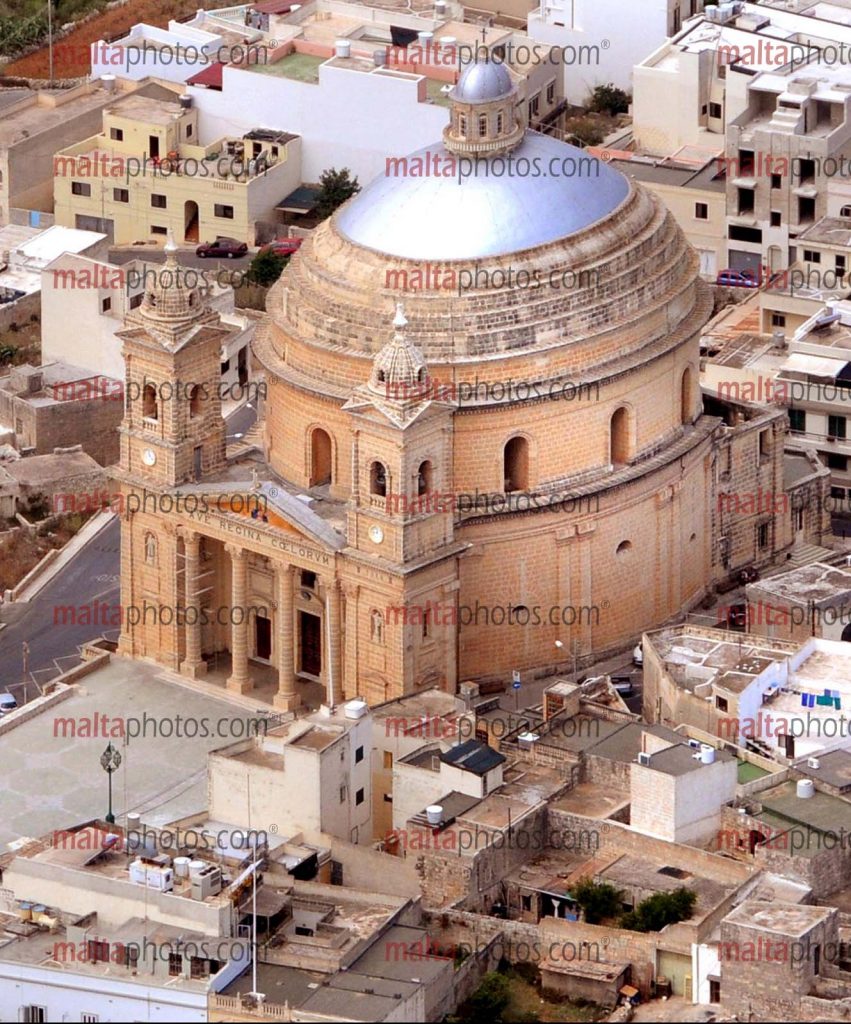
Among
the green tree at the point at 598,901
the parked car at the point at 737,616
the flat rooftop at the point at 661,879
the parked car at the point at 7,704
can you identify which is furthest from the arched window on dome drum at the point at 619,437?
the parked car at the point at 7,704

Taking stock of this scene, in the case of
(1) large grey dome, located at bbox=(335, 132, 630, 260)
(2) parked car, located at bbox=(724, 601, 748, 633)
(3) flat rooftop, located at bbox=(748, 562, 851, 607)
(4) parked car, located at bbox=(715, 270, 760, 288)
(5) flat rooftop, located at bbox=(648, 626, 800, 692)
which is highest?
(1) large grey dome, located at bbox=(335, 132, 630, 260)

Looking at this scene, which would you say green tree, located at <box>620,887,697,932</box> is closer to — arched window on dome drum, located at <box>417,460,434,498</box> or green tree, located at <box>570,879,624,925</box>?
green tree, located at <box>570,879,624,925</box>

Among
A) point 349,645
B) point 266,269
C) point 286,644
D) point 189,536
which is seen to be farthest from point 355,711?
point 266,269

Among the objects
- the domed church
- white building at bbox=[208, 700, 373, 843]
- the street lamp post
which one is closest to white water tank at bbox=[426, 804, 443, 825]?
white building at bbox=[208, 700, 373, 843]

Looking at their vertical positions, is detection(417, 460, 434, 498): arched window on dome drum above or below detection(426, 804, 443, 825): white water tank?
above

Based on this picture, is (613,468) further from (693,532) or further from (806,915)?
(806,915)

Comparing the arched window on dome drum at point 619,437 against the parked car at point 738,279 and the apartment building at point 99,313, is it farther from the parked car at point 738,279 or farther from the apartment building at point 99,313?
the parked car at point 738,279

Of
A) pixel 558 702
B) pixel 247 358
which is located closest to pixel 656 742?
pixel 558 702
